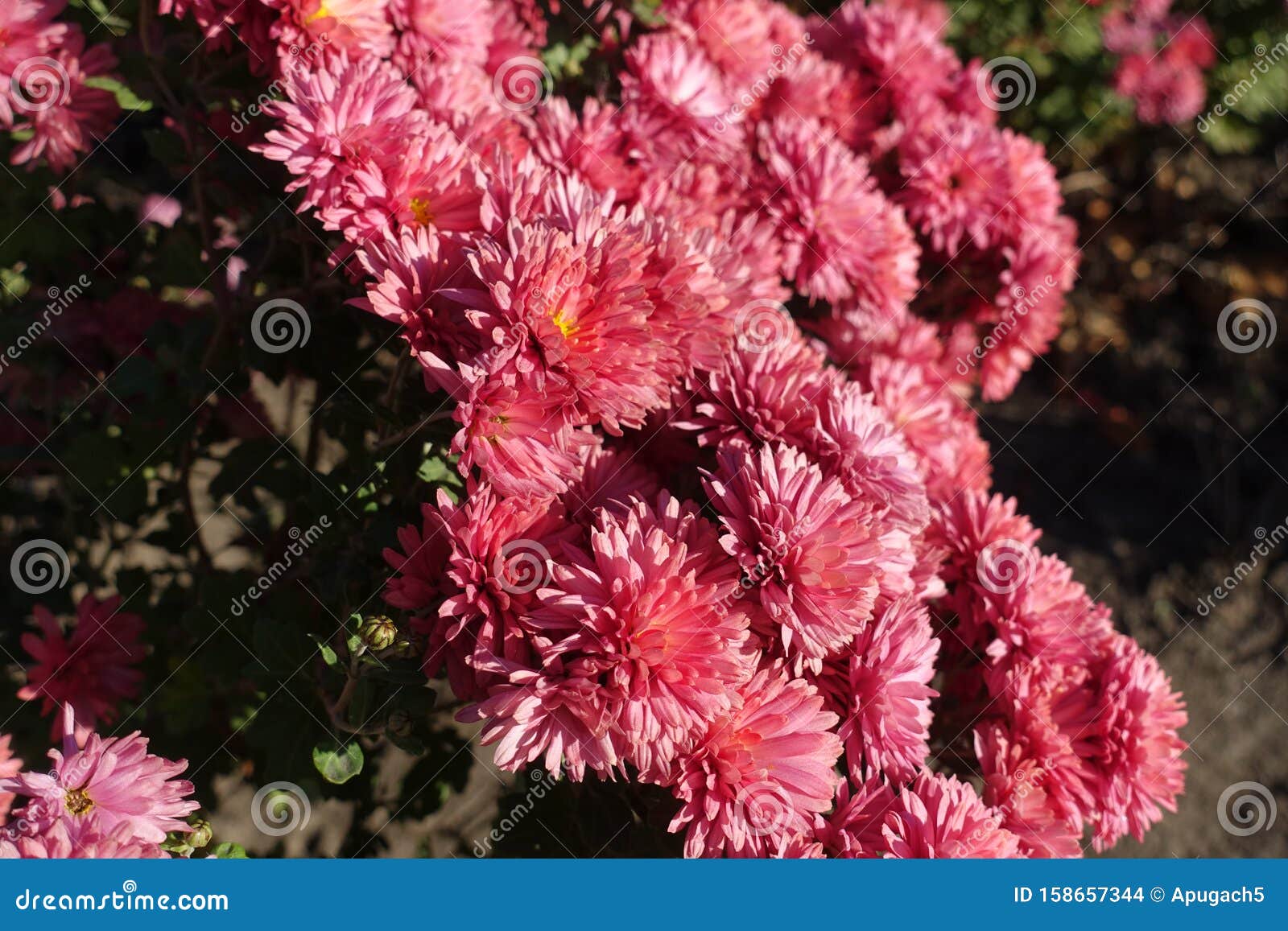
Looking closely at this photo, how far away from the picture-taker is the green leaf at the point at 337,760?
148 cm

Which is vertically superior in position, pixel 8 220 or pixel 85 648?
pixel 8 220

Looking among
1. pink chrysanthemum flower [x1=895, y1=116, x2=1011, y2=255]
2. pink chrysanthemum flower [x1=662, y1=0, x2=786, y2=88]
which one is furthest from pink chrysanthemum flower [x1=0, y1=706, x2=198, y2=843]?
pink chrysanthemum flower [x1=895, y1=116, x2=1011, y2=255]

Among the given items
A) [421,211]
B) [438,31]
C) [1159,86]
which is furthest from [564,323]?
[1159,86]

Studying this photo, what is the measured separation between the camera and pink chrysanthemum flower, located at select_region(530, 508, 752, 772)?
1271 mm

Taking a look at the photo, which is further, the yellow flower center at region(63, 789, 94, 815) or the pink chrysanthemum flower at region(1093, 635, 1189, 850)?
the pink chrysanthemum flower at region(1093, 635, 1189, 850)

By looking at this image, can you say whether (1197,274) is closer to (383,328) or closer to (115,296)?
(383,328)

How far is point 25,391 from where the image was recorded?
7.92ft

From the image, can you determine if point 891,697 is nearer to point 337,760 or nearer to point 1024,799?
point 1024,799

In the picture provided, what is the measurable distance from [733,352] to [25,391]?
1835 mm

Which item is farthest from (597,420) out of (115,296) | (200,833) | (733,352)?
(115,296)

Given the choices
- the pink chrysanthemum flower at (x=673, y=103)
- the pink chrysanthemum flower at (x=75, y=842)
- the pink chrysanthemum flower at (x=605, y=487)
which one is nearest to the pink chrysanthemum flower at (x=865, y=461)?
the pink chrysanthemum flower at (x=605, y=487)

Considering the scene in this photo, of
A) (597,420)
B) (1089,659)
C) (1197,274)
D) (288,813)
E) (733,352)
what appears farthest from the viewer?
(1197,274)

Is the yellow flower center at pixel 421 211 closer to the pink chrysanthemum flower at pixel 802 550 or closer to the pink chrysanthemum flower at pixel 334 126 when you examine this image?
the pink chrysanthemum flower at pixel 334 126

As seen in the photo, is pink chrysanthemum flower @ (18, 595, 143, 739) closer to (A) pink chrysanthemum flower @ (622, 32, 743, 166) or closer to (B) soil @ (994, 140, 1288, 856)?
(A) pink chrysanthemum flower @ (622, 32, 743, 166)
